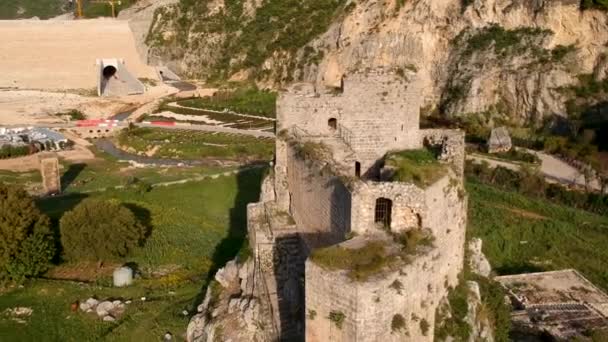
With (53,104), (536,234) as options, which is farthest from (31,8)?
(536,234)

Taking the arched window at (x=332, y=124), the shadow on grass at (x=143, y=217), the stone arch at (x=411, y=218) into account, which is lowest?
the shadow on grass at (x=143, y=217)

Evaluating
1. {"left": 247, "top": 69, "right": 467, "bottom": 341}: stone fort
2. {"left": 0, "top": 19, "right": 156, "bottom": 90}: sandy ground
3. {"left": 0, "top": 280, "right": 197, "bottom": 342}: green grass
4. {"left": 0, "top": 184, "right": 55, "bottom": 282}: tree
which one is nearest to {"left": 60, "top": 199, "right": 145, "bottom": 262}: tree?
{"left": 0, "top": 184, "right": 55, "bottom": 282}: tree

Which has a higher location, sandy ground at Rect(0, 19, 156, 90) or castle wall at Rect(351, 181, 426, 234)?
sandy ground at Rect(0, 19, 156, 90)

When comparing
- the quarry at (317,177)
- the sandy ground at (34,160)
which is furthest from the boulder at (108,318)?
the sandy ground at (34,160)

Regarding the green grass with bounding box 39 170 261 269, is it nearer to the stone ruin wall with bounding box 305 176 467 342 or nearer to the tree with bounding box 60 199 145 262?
the tree with bounding box 60 199 145 262

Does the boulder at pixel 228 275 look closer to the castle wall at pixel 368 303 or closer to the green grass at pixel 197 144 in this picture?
the castle wall at pixel 368 303

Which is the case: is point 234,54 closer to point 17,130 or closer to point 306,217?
point 17,130
